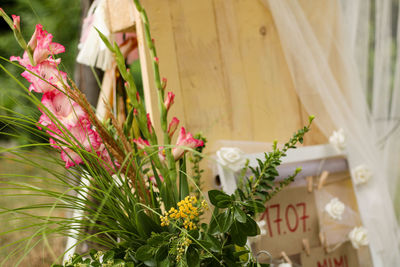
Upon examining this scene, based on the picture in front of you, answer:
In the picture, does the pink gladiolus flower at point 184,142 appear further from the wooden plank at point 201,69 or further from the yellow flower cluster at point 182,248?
the wooden plank at point 201,69

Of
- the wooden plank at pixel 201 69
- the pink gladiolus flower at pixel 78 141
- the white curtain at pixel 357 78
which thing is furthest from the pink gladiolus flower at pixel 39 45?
the white curtain at pixel 357 78

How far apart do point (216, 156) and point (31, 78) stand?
0.58 m

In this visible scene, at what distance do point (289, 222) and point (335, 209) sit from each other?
14cm

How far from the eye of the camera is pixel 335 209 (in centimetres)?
125

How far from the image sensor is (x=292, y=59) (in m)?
1.33

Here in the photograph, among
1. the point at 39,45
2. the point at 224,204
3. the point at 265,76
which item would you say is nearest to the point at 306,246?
the point at 265,76

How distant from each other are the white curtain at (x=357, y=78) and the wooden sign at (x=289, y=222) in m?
0.16

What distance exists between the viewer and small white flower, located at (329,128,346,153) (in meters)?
1.30

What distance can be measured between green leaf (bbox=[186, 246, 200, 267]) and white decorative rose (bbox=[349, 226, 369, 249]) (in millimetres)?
736

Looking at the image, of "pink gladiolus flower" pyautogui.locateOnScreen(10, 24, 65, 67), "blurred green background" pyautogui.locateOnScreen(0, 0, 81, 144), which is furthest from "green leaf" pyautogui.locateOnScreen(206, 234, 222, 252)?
"blurred green background" pyautogui.locateOnScreen(0, 0, 81, 144)

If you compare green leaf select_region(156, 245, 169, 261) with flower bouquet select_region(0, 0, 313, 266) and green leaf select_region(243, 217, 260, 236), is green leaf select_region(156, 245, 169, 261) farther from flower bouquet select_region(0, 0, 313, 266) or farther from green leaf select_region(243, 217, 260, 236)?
green leaf select_region(243, 217, 260, 236)

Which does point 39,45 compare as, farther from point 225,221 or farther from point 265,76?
point 265,76

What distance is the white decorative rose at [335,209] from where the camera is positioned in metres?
1.25

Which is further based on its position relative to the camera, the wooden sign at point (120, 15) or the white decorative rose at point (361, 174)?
the white decorative rose at point (361, 174)
